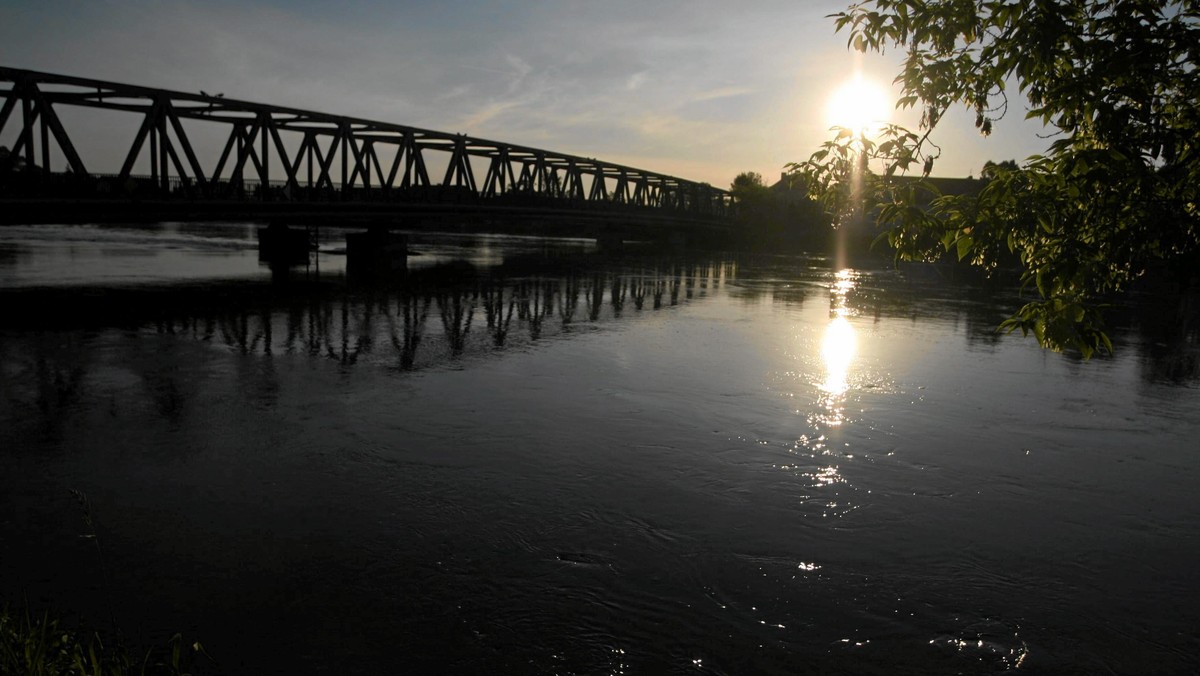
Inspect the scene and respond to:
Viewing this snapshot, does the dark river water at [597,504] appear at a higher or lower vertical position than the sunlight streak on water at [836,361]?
lower

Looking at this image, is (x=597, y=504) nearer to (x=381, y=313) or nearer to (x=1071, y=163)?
(x=1071, y=163)

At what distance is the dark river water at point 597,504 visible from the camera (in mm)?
5418

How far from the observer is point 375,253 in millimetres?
42406

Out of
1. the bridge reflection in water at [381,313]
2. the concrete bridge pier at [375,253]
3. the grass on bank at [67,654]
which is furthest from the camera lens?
the concrete bridge pier at [375,253]

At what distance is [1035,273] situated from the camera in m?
5.15

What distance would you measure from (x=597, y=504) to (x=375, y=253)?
122 ft

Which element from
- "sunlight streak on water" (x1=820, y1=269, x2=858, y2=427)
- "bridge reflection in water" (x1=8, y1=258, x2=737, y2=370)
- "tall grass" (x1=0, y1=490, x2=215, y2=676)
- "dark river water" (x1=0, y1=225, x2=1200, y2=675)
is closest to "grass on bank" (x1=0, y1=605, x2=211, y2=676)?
"tall grass" (x1=0, y1=490, x2=215, y2=676)

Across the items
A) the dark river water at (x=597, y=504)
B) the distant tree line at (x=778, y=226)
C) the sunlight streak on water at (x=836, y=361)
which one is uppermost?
the distant tree line at (x=778, y=226)

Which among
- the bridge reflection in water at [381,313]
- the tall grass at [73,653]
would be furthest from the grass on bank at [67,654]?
the bridge reflection in water at [381,313]

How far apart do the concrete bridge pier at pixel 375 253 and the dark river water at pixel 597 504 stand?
23422 millimetres

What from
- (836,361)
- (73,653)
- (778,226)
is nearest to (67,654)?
(73,653)

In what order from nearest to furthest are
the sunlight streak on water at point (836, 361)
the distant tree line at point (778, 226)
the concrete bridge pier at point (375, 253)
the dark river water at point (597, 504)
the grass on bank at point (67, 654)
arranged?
the grass on bank at point (67, 654) < the dark river water at point (597, 504) < the sunlight streak on water at point (836, 361) < the concrete bridge pier at point (375, 253) < the distant tree line at point (778, 226)

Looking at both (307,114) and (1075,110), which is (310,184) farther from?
(1075,110)

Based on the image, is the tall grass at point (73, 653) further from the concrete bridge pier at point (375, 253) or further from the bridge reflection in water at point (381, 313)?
the concrete bridge pier at point (375, 253)
